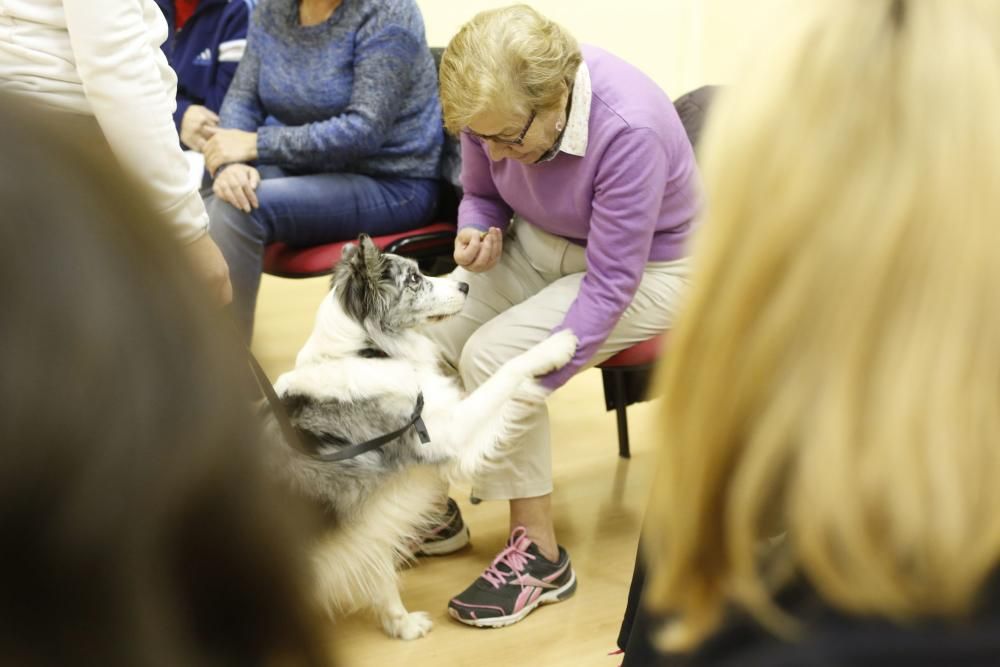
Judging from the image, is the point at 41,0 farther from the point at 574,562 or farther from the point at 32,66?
the point at 574,562

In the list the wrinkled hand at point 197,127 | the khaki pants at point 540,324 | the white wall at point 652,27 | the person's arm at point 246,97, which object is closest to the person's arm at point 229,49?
the wrinkled hand at point 197,127

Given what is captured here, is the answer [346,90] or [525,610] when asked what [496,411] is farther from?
[346,90]

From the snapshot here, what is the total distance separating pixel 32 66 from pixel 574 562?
1.54 meters

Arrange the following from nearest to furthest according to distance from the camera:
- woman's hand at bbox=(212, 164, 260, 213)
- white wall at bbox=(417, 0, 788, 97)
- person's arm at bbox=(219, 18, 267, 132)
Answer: woman's hand at bbox=(212, 164, 260, 213) < person's arm at bbox=(219, 18, 267, 132) < white wall at bbox=(417, 0, 788, 97)

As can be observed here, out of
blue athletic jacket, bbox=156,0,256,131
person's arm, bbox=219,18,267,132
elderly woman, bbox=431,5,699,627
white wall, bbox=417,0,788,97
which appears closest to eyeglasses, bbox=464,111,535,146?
elderly woman, bbox=431,5,699,627

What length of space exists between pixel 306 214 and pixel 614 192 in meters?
0.98

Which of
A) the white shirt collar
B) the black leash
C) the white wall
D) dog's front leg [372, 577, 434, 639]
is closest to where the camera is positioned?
the black leash

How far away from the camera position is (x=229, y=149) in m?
2.56

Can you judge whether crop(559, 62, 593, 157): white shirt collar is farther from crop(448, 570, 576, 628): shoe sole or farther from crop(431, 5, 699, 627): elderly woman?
crop(448, 570, 576, 628): shoe sole

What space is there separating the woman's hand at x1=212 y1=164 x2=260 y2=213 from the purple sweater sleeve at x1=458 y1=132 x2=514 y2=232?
59 centimetres

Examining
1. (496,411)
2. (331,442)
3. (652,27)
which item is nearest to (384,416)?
(331,442)

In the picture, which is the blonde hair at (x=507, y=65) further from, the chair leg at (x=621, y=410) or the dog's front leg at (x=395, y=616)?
the dog's front leg at (x=395, y=616)

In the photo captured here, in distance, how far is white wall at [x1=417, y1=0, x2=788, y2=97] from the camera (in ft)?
14.0

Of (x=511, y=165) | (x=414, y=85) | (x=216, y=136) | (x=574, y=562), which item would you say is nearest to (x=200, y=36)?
(x=216, y=136)
